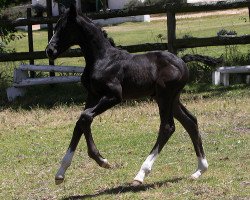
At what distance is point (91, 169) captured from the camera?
877 centimetres

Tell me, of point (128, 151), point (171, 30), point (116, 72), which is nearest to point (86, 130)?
point (116, 72)

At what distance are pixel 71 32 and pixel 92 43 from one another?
0.25 meters

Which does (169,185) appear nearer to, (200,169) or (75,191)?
(200,169)

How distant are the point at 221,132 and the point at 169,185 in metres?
3.14

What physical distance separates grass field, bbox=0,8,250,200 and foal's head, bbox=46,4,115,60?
153cm

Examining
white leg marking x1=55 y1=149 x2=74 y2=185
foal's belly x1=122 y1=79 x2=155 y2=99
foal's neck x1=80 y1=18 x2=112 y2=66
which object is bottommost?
white leg marking x1=55 y1=149 x2=74 y2=185

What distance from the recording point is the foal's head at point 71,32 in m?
7.66

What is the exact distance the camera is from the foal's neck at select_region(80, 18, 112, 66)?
25.3 feet

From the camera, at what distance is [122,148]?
997 cm

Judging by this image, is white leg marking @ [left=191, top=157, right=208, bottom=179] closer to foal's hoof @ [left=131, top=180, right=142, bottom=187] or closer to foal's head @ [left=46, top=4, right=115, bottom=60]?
foal's hoof @ [left=131, top=180, right=142, bottom=187]

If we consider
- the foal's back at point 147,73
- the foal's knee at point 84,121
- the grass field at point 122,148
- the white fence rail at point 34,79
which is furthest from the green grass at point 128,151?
the foal's back at point 147,73

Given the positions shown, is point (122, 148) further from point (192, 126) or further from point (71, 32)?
point (71, 32)

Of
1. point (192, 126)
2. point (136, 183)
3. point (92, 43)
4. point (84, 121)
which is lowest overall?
point (136, 183)

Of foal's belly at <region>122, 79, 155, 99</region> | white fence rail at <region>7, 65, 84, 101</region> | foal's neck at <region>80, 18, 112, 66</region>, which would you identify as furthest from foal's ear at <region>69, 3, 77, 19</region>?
white fence rail at <region>7, 65, 84, 101</region>
